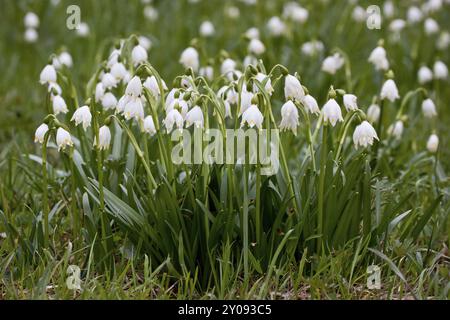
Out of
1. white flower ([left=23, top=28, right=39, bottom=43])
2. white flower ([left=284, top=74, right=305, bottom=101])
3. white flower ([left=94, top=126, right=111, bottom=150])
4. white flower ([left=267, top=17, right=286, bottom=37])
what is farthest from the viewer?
white flower ([left=23, top=28, right=39, bottom=43])

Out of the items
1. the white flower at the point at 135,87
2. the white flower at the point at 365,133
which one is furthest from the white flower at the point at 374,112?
the white flower at the point at 135,87

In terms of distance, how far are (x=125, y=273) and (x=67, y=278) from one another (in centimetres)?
24

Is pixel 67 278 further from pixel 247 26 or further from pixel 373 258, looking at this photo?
pixel 247 26

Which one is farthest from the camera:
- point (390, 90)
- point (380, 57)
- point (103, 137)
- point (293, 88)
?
point (380, 57)

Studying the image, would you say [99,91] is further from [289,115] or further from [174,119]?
[289,115]

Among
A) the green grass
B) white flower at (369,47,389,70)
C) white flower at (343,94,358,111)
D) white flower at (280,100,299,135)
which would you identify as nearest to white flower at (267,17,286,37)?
white flower at (369,47,389,70)

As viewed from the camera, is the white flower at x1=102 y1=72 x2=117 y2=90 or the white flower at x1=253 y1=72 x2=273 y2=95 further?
the white flower at x1=102 y1=72 x2=117 y2=90

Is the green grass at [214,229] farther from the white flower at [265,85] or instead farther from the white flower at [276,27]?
the white flower at [276,27]

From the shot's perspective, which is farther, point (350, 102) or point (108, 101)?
point (108, 101)

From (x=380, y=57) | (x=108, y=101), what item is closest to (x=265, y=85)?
(x=108, y=101)

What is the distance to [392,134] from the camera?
15.2 ft

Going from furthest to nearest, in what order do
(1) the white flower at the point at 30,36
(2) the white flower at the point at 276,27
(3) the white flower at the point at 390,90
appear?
(1) the white flower at the point at 30,36 < (2) the white flower at the point at 276,27 < (3) the white flower at the point at 390,90

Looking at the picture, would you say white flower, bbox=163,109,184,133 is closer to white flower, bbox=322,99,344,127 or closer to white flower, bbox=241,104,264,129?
white flower, bbox=241,104,264,129

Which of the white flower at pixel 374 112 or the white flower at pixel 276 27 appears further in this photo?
the white flower at pixel 276 27
